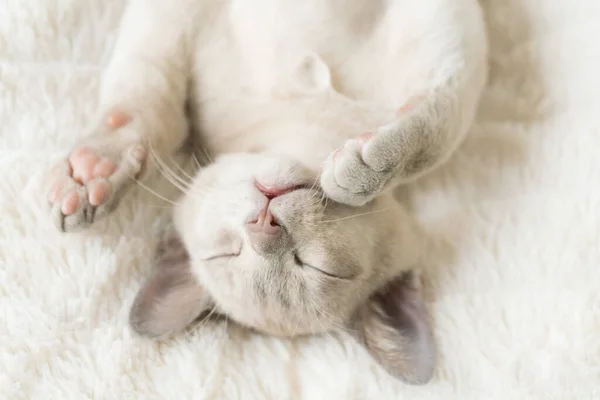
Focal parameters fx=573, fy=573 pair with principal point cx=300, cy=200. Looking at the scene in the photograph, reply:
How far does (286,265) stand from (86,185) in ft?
1.02

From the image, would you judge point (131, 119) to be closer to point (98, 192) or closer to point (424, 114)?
point (98, 192)

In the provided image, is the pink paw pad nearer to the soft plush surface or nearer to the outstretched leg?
the soft plush surface

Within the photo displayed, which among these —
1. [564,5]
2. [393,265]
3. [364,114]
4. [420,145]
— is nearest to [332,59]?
[364,114]

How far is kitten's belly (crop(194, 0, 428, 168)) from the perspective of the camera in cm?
96

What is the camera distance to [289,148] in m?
0.92

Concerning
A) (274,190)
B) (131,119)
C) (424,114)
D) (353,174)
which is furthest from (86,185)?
(424,114)

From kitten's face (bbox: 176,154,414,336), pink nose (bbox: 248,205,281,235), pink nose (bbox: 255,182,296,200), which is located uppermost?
pink nose (bbox: 255,182,296,200)

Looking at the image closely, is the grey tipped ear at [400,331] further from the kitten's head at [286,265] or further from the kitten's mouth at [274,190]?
the kitten's mouth at [274,190]

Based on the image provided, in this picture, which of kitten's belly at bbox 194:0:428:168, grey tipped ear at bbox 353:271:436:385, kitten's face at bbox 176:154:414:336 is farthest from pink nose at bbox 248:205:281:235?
grey tipped ear at bbox 353:271:436:385

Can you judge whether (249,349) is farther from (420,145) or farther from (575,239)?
(575,239)

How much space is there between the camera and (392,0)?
40.4 inches

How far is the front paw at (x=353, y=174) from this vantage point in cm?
80

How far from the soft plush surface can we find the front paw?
0.30 metres

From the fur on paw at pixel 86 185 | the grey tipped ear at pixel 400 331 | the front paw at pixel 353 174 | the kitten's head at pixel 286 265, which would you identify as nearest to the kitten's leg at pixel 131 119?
the fur on paw at pixel 86 185
